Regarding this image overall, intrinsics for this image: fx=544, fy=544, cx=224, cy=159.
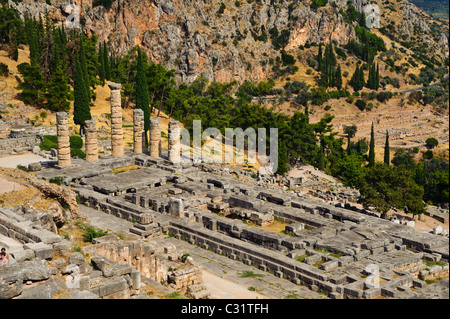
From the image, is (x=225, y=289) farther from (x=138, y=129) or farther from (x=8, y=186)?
(x=138, y=129)

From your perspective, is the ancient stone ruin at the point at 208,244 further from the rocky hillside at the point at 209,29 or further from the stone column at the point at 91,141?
the rocky hillside at the point at 209,29

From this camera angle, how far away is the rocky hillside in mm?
104000

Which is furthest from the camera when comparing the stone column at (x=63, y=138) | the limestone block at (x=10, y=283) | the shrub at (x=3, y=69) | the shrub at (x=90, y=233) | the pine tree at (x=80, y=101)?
the shrub at (x=3, y=69)

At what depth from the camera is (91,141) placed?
35438 mm

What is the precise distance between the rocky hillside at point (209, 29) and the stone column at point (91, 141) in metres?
65.2

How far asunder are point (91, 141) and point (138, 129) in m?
3.75

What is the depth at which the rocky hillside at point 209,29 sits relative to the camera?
10400 cm

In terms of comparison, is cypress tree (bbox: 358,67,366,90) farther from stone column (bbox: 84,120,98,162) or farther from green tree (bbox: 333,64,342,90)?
stone column (bbox: 84,120,98,162)

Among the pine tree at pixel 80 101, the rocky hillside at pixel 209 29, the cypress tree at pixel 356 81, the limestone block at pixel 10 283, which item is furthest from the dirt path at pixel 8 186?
the cypress tree at pixel 356 81

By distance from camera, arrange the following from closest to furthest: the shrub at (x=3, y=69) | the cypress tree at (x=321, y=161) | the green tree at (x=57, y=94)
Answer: the green tree at (x=57, y=94), the shrub at (x=3, y=69), the cypress tree at (x=321, y=161)

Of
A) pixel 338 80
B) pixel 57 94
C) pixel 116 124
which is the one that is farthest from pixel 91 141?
pixel 338 80

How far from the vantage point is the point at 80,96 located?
44.1 meters
